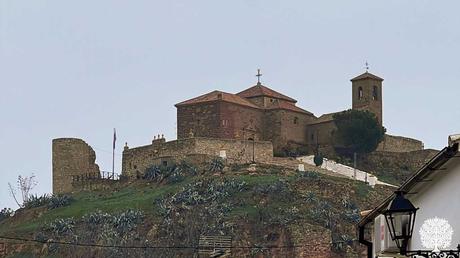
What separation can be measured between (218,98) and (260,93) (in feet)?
20.4

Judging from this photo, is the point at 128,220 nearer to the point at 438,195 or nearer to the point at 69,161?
the point at 69,161

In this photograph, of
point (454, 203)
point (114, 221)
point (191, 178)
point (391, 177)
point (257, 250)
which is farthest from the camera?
point (391, 177)

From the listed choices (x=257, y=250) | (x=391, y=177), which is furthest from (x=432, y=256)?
(x=391, y=177)

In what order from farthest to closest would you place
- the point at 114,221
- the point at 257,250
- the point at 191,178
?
the point at 191,178
the point at 114,221
the point at 257,250

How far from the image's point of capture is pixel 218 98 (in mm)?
91375

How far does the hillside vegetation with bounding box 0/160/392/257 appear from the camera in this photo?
7356 centimetres

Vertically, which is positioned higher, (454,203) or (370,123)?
(370,123)

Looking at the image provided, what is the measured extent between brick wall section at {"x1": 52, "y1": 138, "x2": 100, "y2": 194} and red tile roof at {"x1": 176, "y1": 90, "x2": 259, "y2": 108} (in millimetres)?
7386

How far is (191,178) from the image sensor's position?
8369 centimetres

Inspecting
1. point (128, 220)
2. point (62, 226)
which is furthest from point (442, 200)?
point (62, 226)

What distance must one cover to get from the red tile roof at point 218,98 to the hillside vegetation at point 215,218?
7869mm

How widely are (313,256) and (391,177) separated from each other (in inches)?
755

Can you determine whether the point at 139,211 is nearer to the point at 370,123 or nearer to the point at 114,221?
the point at 114,221

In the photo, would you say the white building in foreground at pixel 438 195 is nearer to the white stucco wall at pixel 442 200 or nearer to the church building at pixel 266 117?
the white stucco wall at pixel 442 200
